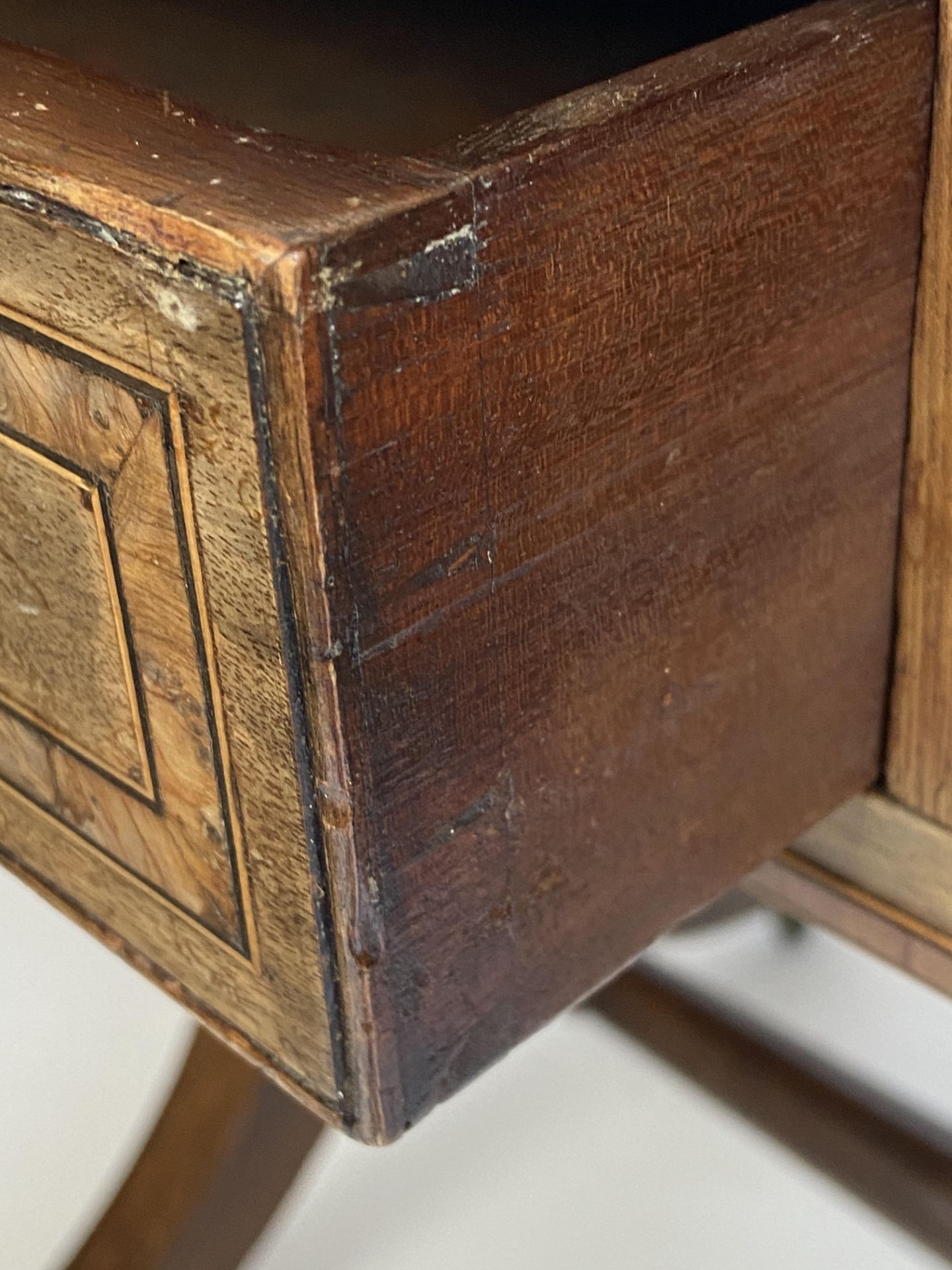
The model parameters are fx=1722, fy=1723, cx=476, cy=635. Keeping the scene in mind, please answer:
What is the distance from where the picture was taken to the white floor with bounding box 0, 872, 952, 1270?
122 centimetres

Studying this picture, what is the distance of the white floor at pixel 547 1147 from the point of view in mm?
1219

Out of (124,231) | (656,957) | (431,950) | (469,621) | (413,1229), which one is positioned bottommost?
(413,1229)

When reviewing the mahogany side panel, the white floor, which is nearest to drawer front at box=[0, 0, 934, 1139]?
the mahogany side panel

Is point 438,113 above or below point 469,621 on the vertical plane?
above

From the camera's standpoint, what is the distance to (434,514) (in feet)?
1.76

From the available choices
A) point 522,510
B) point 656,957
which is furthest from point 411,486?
point 656,957

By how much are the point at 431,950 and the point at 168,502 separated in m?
0.19

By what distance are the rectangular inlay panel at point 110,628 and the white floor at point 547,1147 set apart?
53 cm

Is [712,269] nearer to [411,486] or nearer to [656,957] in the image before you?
[411,486]

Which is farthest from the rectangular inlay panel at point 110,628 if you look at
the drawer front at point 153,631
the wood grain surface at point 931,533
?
the wood grain surface at point 931,533

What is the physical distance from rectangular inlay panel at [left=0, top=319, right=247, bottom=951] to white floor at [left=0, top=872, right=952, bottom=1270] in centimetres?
53

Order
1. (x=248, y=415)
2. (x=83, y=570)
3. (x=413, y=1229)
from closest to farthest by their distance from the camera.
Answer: (x=248, y=415)
(x=83, y=570)
(x=413, y=1229)

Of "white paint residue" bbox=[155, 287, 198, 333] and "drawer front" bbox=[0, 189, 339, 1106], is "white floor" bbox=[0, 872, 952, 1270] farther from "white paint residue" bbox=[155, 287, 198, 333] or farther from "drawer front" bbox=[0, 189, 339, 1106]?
"white paint residue" bbox=[155, 287, 198, 333]

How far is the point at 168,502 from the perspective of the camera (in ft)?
1.78
